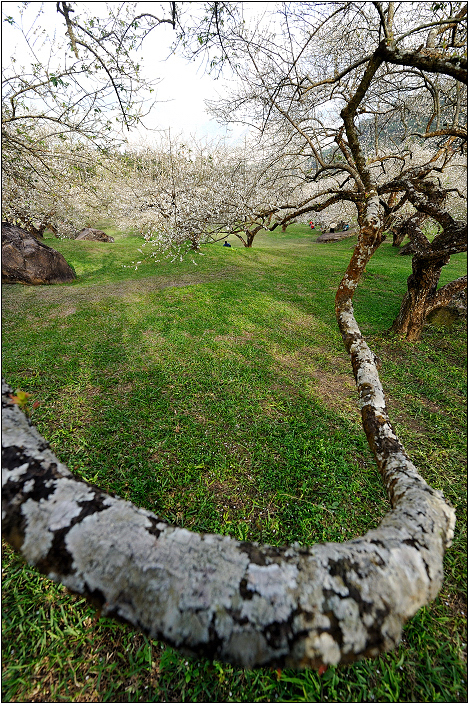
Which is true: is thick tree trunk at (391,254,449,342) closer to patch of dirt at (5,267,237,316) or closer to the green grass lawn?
the green grass lawn

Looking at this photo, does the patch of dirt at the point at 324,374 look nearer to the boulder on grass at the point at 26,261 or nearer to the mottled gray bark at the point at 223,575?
the mottled gray bark at the point at 223,575

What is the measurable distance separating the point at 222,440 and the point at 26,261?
11004mm

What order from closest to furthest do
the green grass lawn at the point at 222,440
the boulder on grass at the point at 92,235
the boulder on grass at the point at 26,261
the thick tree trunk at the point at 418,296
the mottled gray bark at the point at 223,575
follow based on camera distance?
the mottled gray bark at the point at 223,575 → the green grass lawn at the point at 222,440 → the thick tree trunk at the point at 418,296 → the boulder on grass at the point at 26,261 → the boulder on grass at the point at 92,235

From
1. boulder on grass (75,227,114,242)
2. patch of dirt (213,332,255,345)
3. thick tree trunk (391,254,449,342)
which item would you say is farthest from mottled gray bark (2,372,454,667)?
boulder on grass (75,227,114,242)

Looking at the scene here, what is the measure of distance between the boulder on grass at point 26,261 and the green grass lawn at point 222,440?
3.67ft

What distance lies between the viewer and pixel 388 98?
7527mm

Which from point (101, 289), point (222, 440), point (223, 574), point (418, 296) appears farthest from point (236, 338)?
point (101, 289)

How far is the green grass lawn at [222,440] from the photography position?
2006 mm

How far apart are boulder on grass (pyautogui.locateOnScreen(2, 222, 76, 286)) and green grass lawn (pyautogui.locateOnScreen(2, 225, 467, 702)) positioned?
1119 mm

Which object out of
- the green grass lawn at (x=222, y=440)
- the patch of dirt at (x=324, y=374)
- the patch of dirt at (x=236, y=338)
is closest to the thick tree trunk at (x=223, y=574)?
the green grass lawn at (x=222, y=440)

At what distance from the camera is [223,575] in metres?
0.76

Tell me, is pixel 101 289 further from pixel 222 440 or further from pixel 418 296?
pixel 418 296

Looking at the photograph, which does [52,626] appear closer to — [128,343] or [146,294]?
[128,343]

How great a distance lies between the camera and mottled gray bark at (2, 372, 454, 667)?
2.25ft
